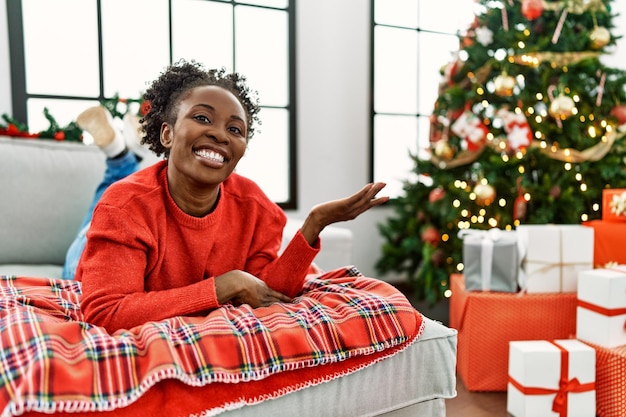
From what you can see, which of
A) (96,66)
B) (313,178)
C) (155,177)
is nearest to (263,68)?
(313,178)

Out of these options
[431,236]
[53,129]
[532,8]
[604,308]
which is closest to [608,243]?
[604,308]

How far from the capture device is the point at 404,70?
9.95ft

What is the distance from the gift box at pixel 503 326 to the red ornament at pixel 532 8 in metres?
1.22

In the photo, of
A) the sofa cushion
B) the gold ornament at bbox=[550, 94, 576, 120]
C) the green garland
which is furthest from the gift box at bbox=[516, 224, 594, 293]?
the sofa cushion

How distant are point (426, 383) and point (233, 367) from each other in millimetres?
429

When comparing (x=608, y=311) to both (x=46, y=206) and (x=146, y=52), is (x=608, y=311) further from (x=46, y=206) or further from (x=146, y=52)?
(x=146, y=52)

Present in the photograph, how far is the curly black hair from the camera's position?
1.08 meters

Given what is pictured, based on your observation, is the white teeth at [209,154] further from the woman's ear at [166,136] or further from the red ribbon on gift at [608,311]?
the red ribbon on gift at [608,311]

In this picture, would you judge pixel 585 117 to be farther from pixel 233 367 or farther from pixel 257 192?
pixel 233 367

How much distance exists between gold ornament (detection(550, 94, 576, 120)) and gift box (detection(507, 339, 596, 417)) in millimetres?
1023

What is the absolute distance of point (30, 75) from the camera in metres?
2.24

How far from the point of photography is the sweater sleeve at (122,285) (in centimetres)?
87

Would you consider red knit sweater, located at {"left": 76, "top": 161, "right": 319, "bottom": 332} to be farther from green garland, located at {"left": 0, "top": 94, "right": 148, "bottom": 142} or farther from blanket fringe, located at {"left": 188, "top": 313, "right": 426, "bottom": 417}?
green garland, located at {"left": 0, "top": 94, "right": 148, "bottom": 142}

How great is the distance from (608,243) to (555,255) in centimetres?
29
